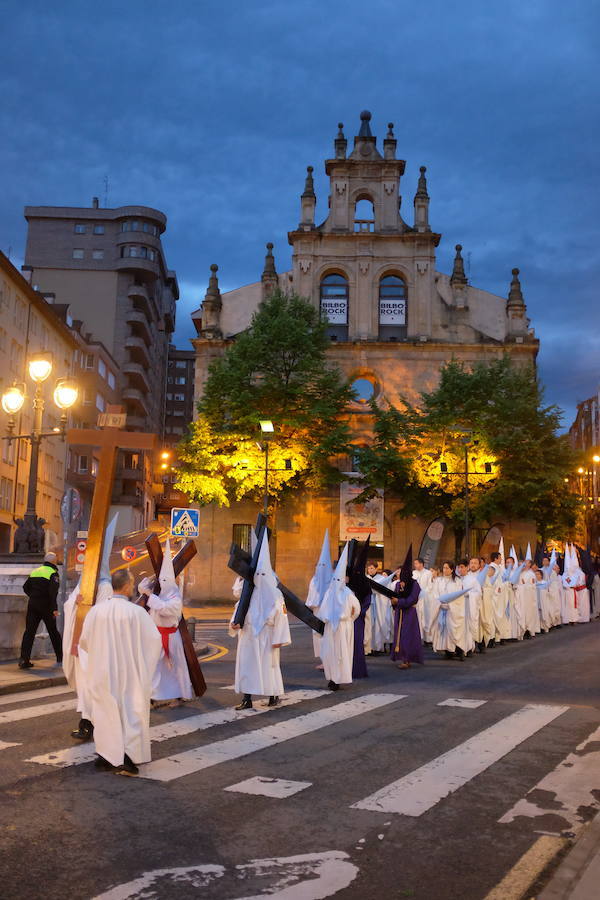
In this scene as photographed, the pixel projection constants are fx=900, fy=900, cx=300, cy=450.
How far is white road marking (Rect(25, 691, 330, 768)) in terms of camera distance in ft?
26.6

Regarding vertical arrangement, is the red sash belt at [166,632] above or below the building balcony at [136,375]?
below

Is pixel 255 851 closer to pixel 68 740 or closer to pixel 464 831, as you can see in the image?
pixel 464 831

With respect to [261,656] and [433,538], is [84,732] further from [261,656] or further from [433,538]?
[433,538]

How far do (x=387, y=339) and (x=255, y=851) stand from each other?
141 feet

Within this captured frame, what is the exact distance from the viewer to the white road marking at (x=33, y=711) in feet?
33.4

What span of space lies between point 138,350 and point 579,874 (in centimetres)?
7406

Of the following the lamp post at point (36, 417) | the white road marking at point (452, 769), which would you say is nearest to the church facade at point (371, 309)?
the lamp post at point (36, 417)

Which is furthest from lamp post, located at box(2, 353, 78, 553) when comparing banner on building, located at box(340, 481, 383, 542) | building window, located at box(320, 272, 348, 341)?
building window, located at box(320, 272, 348, 341)

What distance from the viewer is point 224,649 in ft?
65.5

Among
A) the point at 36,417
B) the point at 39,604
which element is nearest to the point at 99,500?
the point at 39,604

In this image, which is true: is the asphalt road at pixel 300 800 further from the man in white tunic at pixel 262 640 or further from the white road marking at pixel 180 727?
the man in white tunic at pixel 262 640

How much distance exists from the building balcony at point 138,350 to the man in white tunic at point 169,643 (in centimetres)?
6587

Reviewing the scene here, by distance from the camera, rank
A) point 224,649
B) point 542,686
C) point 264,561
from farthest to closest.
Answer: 1. point 224,649
2. point 542,686
3. point 264,561

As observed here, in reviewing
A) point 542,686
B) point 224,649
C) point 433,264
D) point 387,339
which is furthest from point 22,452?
point 542,686
